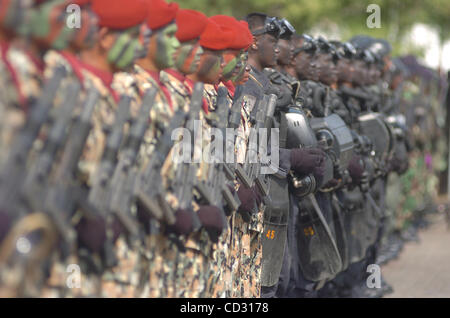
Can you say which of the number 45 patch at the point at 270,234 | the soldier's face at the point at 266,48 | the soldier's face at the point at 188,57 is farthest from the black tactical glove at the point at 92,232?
the soldier's face at the point at 266,48

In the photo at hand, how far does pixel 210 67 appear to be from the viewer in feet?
16.1

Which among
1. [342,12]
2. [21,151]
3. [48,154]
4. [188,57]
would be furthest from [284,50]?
[342,12]

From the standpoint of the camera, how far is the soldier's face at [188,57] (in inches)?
182

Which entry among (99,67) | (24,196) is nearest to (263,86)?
(99,67)

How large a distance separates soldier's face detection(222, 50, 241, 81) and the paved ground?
4407mm

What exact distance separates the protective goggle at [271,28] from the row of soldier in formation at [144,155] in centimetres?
1

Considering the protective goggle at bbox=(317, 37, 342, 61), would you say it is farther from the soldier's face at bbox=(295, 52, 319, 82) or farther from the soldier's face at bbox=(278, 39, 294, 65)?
the soldier's face at bbox=(278, 39, 294, 65)

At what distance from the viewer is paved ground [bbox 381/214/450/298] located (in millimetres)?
9375

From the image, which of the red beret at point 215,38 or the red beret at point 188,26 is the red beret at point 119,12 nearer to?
the red beret at point 188,26

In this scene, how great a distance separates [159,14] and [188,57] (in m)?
0.54

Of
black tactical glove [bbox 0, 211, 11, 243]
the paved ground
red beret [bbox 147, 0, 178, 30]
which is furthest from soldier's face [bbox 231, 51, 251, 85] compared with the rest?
the paved ground

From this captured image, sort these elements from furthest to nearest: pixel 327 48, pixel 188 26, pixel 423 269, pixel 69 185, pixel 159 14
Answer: pixel 423 269, pixel 327 48, pixel 188 26, pixel 159 14, pixel 69 185

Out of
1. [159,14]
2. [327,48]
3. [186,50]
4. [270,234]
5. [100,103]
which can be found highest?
[327,48]

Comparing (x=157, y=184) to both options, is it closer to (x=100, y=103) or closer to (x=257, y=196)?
(x=100, y=103)
